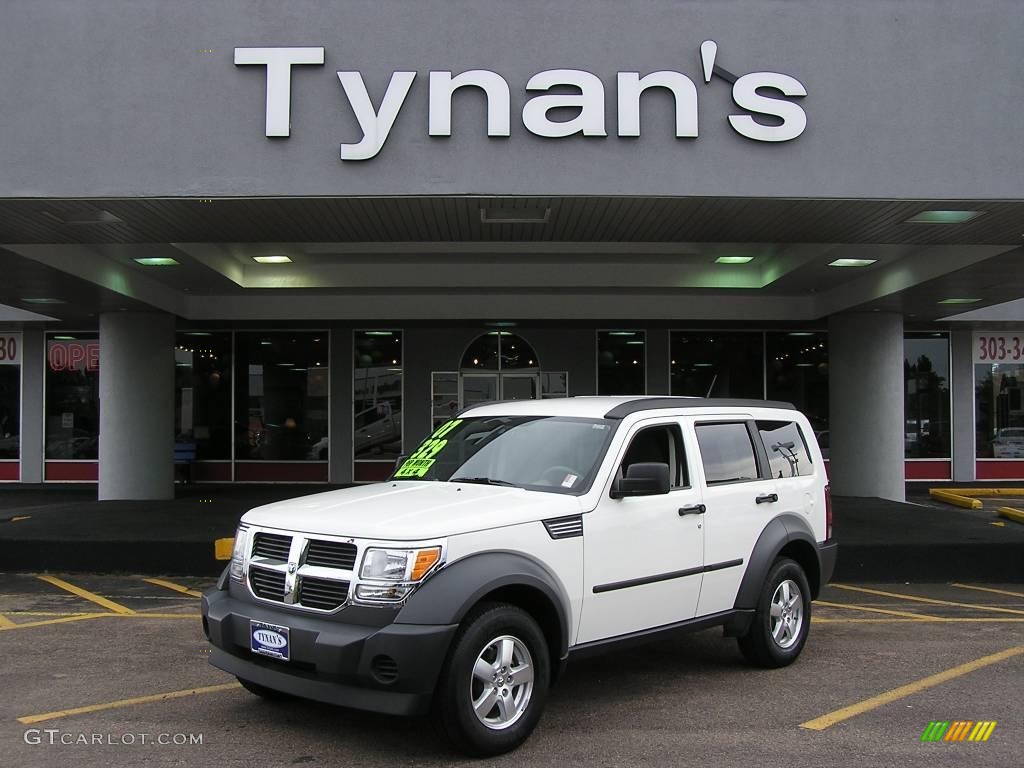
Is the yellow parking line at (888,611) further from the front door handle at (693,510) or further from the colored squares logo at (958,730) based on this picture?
the front door handle at (693,510)

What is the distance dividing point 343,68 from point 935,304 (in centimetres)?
1097

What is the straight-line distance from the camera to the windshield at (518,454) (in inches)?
215

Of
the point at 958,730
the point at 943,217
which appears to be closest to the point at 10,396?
the point at 943,217

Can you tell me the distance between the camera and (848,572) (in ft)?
32.6

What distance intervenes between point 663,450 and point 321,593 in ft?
8.27

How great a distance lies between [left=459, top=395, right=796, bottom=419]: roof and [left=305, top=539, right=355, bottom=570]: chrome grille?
192 cm

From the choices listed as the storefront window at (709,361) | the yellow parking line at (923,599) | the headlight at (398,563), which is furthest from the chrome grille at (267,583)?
the storefront window at (709,361)

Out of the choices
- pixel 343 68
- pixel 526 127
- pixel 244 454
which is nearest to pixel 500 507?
pixel 526 127

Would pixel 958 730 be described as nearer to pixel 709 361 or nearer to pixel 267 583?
pixel 267 583

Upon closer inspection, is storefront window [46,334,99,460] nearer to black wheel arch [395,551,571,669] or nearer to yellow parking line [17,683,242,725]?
yellow parking line [17,683,242,725]

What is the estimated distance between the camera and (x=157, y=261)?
12.8m

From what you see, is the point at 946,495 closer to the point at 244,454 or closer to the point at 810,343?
the point at 810,343

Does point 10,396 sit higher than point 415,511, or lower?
higher

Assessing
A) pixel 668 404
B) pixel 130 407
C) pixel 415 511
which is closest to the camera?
pixel 415 511
